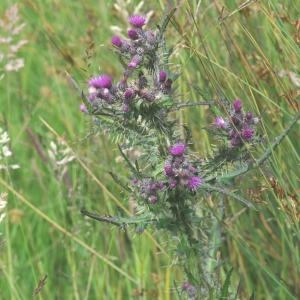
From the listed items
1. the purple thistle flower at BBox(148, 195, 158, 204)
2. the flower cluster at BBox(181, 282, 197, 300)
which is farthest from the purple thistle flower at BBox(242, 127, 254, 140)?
the flower cluster at BBox(181, 282, 197, 300)

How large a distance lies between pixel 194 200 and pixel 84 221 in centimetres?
70

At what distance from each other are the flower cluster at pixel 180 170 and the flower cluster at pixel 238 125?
12 centimetres

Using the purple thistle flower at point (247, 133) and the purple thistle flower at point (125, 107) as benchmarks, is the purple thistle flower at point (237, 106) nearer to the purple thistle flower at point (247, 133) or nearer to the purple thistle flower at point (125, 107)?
the purple thistle flower at point (247, 133)

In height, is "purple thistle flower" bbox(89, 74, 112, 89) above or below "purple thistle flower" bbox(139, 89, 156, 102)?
above

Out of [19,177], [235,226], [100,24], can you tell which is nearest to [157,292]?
[235,226]

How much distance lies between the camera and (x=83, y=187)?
91.4 inches

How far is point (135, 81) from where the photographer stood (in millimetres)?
1453

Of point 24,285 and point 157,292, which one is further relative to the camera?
point 24,285

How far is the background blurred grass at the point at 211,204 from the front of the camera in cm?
180

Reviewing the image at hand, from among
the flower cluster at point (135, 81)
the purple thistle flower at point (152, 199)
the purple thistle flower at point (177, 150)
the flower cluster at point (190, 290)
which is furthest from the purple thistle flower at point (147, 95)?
the flower cluster at point (190, 290)

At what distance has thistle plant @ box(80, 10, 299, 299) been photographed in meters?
1.42

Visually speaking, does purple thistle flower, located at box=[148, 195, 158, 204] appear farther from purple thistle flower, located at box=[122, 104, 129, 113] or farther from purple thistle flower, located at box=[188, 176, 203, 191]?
purple thistle flower, located at box=[122, 104, 129, 113]

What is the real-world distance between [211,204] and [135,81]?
640 mm

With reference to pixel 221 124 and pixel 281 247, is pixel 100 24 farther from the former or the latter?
pixel 221 124
